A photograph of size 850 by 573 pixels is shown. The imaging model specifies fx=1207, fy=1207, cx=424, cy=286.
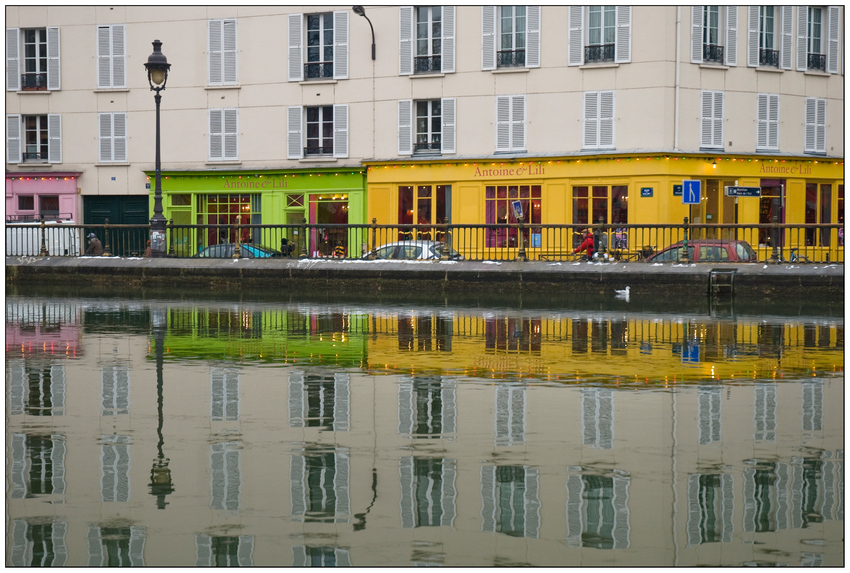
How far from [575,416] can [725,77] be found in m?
32.1

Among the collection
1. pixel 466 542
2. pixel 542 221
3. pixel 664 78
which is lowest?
pixel 466 542

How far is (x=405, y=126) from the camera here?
40.6 m

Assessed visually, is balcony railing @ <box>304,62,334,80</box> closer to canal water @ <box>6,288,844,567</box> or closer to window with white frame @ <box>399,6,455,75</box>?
window with white frame @ <box>399,6,455,75</box>

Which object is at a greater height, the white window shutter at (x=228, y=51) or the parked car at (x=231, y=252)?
the white window shutter at (x=228, y=51)

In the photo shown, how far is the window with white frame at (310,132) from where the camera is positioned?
42000 mm

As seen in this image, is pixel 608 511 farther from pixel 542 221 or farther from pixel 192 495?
pixel 542 221

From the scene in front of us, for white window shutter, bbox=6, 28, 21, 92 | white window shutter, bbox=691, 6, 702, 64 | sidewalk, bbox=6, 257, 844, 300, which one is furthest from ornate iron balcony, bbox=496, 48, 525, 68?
white window shutter, bbox=6, 28, 21, 92

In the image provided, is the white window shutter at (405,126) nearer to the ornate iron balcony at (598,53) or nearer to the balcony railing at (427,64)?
the balcony railing at (427,64)

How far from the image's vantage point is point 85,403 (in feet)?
28.9

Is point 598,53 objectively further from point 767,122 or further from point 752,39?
point 767,122

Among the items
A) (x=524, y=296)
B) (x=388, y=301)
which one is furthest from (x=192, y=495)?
(x=524, y=296)

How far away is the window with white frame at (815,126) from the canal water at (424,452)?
27605 millimetres

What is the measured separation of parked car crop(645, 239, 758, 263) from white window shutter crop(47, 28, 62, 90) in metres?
27.6

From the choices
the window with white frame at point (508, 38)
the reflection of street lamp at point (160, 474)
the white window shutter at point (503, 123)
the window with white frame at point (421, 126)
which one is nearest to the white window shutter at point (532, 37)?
the window with white frame at point (508, 38)
